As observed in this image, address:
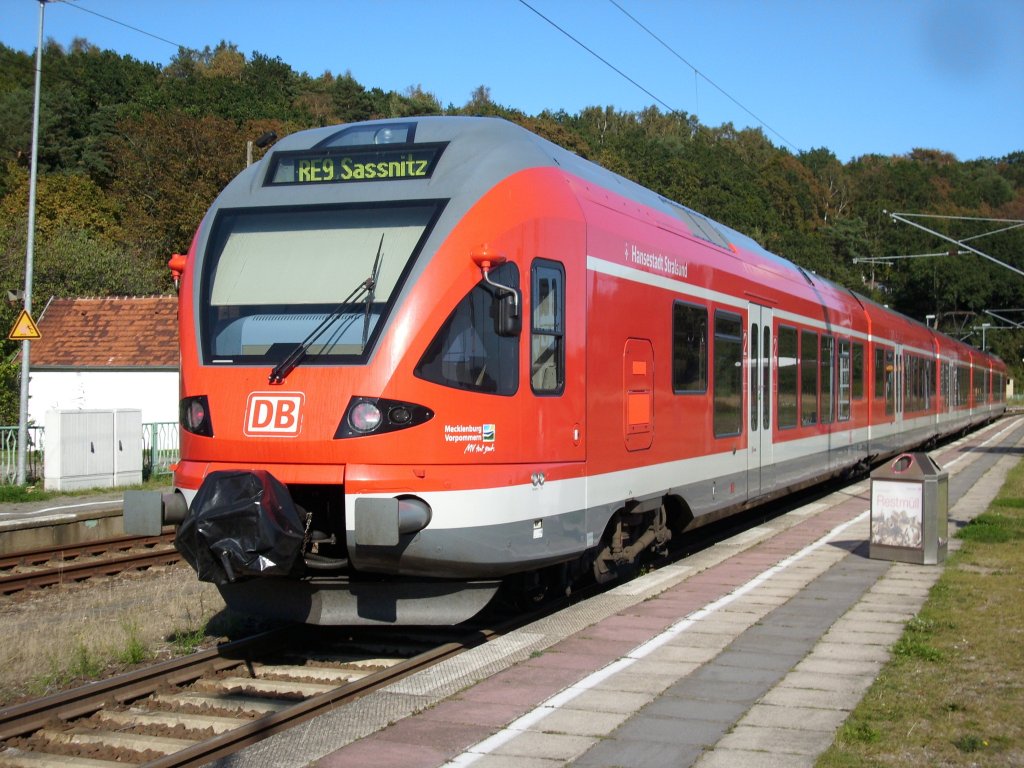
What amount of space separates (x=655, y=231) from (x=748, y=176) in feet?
240

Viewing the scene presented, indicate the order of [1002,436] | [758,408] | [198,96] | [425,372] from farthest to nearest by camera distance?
[198,96]
[1002,436]
[758,408]
[425,372]

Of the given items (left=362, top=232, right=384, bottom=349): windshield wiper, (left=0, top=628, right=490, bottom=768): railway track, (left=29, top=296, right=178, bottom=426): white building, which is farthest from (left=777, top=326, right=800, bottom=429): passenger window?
(left=29, top=296, right=178, bottom=426): white building

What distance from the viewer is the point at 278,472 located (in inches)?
285

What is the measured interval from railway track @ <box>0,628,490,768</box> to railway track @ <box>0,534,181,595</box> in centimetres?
461

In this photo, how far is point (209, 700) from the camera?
705 cm

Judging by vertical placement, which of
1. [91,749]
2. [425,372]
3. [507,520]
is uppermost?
[425,372]

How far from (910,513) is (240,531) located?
7.39m

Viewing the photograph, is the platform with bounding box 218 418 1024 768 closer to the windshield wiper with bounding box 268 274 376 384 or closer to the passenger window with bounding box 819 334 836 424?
the windshield wiper with bounding box 268 274 376 384

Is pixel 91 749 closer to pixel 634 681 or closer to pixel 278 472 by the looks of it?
pixel 278 472

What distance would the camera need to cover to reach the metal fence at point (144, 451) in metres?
22.0

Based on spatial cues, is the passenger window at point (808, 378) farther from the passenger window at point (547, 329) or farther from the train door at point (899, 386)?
the train door at point (899, 386)

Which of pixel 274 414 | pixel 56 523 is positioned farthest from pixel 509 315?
pixel 56 523

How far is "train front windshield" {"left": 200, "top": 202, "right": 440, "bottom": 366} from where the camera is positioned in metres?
7.37

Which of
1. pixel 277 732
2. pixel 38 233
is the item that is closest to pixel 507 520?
pixel 277 732
